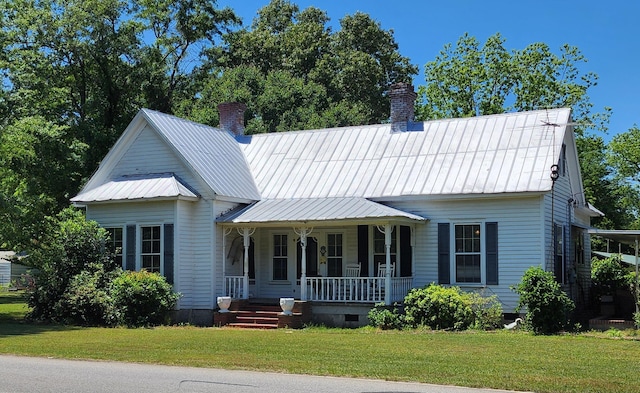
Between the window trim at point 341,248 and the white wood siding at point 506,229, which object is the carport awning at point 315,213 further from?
the window trim at point 341,248

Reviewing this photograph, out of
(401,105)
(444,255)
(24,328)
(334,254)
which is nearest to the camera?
(24,328)

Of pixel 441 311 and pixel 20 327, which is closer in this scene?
pixel 441 311

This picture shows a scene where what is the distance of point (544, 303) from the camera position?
19.3m

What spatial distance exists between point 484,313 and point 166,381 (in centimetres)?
1189

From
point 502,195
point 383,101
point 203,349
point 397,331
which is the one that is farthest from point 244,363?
point 383,101

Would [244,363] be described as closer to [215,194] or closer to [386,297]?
[386,297]

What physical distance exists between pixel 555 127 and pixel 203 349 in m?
13.2

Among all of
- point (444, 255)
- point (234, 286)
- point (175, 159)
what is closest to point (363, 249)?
point (444, 255)

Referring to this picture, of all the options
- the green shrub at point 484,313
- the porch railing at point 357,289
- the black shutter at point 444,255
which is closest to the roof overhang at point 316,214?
the black shutter at point 444,255

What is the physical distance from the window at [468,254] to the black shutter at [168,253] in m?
8.65

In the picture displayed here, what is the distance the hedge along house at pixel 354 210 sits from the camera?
72.1 ft

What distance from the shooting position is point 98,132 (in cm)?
3325

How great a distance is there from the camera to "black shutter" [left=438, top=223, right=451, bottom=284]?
22.5 meters

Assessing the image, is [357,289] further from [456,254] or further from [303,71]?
[303,71]
